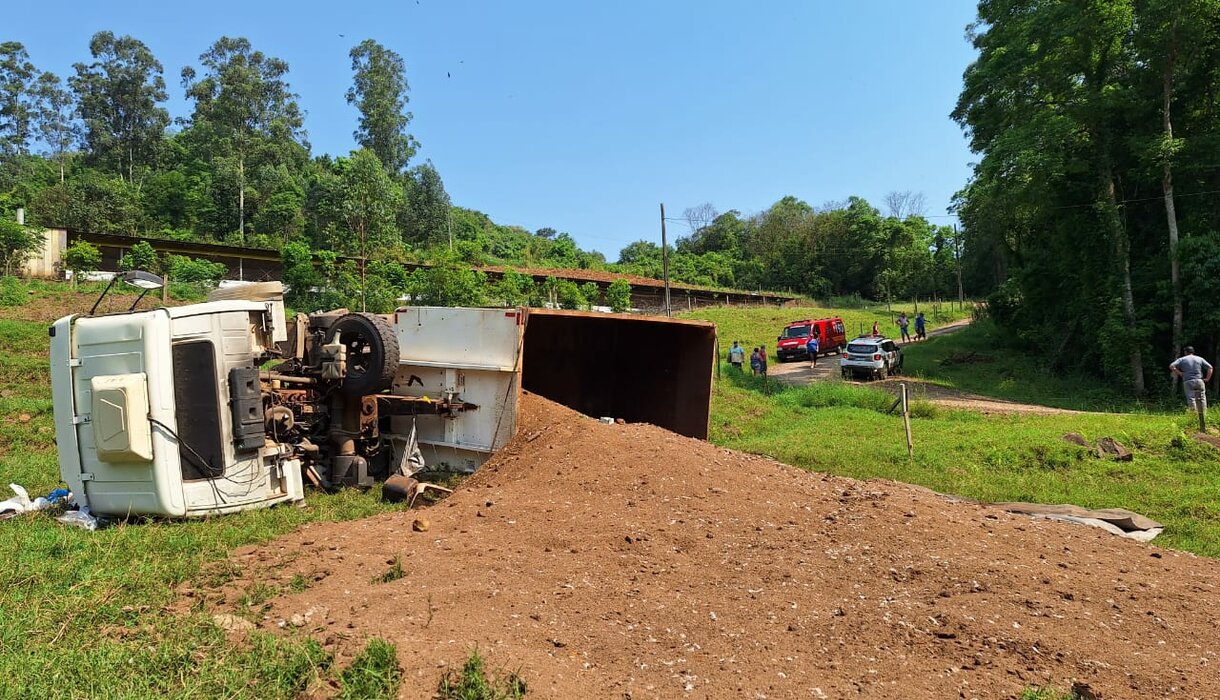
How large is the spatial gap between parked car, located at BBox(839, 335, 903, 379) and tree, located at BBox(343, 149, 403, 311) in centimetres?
2399

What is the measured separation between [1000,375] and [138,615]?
23276 mm

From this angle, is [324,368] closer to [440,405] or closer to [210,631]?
[440,405]

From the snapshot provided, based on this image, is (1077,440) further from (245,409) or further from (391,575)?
(245,409)

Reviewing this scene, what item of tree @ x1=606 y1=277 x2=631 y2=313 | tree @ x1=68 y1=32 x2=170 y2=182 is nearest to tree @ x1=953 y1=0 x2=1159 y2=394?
tree @ x1=606 y1=277 x2=631 y2=313

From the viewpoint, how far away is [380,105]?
54000 mm

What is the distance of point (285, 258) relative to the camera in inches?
1096

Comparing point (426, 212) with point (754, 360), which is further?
point (426, 212)

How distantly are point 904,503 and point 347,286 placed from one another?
24.5m

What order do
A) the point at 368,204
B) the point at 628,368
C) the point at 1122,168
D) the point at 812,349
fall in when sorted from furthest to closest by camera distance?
the point at 368,204, the point at 812,349, the point at 1122,168, the point at 628,368

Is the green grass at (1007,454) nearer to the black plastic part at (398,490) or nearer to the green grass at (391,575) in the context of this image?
the black plastic part at (398,490)

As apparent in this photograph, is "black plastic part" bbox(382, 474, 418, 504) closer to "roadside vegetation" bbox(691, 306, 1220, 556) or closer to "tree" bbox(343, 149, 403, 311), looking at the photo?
"roadside vegetation" bbox(691, 306, 1220, 556)

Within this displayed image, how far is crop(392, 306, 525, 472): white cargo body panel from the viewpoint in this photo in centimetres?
743

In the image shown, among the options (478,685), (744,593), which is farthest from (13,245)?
(744,593)

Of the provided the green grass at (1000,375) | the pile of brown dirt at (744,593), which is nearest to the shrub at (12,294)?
the pile of brown dirt at (744,593)
